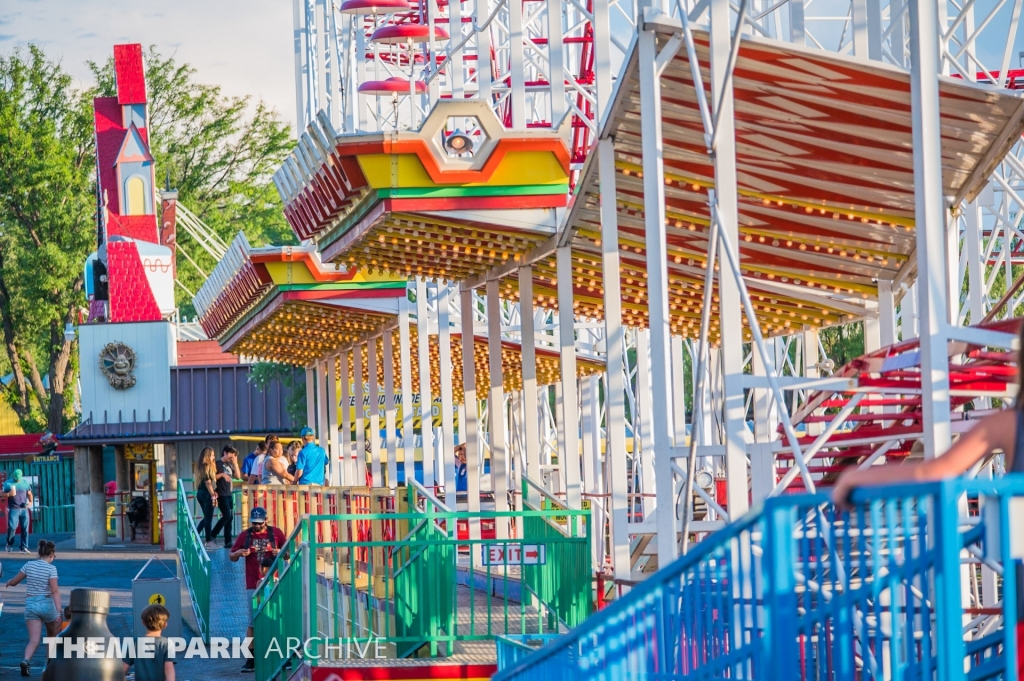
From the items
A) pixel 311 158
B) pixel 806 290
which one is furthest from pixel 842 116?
pixel 311 158

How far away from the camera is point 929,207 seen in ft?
21.4

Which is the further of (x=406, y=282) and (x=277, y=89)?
(x=277, y=89)

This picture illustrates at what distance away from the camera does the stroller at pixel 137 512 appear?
115ft

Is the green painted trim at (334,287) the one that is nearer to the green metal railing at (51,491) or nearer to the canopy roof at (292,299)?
the canopy roof at (292,299)

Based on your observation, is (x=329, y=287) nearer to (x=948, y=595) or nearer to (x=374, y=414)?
(x=374, y=414)

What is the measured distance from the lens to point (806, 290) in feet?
46.4

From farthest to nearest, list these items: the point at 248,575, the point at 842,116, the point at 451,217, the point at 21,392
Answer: the point at 21,392, the point at 248,575, the point at 451,217, the point at 842,116

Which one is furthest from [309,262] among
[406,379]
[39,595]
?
[39,595]

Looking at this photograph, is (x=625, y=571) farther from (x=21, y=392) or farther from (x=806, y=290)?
(x=21, y=392)

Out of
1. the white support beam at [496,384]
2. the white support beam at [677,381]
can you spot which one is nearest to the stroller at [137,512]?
the white support beam at [677,381]

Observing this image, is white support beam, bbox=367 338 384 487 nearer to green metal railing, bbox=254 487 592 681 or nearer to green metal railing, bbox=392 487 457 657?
green metal railing, bbox=254 487 592 681

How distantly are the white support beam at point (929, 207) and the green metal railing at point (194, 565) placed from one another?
40.6ft

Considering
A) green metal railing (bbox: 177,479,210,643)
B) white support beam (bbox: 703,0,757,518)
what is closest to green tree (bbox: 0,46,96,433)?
green metal railing (bbox: 177,479,210,643)

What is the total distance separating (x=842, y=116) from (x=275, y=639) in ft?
22.7
